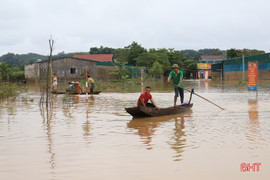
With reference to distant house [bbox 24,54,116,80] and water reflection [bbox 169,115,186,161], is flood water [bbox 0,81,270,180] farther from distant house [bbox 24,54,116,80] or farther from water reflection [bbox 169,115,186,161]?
distant house [bbox 24,54,116,80]

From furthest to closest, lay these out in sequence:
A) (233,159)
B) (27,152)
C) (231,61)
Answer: (231,61) → (27,152) → (233,159)

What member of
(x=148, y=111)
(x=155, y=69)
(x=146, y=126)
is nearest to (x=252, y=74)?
(x=148, y=111)

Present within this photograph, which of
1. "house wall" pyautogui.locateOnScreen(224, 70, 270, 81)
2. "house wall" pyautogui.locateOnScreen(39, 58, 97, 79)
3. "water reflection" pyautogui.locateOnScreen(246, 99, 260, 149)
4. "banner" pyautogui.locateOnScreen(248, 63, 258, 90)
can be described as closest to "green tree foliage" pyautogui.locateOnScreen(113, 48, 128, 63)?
A: "house wall" pyautogui.locateOnScreen(39, 58, 97, 79)

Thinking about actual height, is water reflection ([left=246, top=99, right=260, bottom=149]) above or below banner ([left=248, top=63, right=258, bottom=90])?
below

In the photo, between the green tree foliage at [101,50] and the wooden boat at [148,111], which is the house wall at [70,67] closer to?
the green tree foliage at [101,50]

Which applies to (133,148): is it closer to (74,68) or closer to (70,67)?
(74,68)

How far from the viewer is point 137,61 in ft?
208

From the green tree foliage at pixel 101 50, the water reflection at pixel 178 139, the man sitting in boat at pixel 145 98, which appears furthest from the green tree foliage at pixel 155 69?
the water reflection at pixel 178 139

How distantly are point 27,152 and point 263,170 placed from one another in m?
3.71

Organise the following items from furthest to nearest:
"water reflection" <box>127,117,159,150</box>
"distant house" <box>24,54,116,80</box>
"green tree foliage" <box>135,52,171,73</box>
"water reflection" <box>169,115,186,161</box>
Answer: "green tree foliage" <box>135,52,171,73</box>, "distant house" <box>24,54,116,80</box>, "water reflection" <box>127,117,159,150</box>, "water reflection" <box>169,115,186,161</box>

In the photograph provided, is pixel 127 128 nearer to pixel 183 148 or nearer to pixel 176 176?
pixel 183 148

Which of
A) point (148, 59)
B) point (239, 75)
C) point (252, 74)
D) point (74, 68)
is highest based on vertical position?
point (148, 59)

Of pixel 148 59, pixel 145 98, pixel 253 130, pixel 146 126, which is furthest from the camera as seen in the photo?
pixel 148 59

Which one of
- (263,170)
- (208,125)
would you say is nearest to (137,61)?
(208,125)
